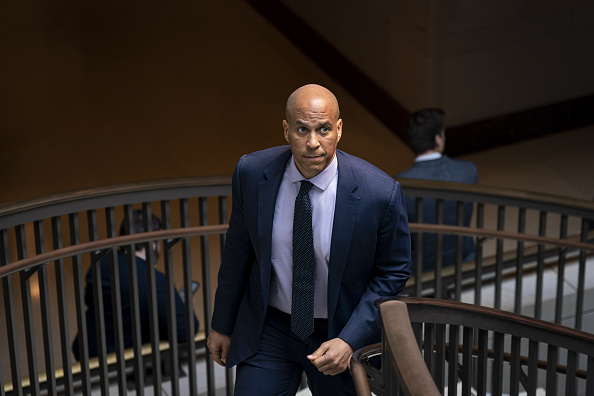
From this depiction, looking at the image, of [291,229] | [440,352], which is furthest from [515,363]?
[291,229]

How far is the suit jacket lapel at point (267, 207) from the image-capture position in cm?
295

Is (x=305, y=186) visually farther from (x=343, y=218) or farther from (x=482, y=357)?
(x=482, y=357)

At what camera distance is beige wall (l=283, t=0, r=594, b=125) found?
8.20m

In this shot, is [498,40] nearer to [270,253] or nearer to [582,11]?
[582,11]

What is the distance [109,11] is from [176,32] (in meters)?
1.16

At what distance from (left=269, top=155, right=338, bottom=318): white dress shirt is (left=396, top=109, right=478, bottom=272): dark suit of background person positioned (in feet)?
8.73

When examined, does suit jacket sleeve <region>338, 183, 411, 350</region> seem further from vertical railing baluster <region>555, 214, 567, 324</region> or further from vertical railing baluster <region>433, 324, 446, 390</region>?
→ vertical railing baluster <region>555, 214, 567, 324</region>

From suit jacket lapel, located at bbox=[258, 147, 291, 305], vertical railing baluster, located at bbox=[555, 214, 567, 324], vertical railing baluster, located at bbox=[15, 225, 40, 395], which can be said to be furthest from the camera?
vertical railing baluster, located at bbox=[555, 214, 567, 324]

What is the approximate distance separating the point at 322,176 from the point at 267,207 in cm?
23

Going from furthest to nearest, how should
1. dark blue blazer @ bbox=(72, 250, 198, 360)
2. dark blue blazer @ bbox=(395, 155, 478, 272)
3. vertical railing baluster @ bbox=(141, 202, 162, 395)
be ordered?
dark blue blazer @ bbox=(395, 155, 478, 272) < dark blue blazer @ bbox=(72, 250, 198, 360) < vertical railing baluster @ bbox=(141, 202, 162, 395)

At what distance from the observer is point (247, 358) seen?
10.4 feet

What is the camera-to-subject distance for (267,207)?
2945 millimetres

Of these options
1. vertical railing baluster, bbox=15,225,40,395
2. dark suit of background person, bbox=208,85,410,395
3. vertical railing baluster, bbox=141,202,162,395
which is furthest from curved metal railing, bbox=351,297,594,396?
vertical railing baluster, bbox=15,225,40,395

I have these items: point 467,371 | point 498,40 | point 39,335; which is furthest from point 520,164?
point 467,371
